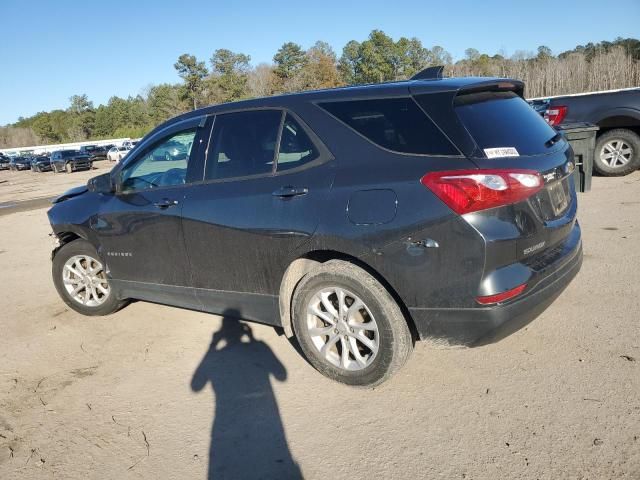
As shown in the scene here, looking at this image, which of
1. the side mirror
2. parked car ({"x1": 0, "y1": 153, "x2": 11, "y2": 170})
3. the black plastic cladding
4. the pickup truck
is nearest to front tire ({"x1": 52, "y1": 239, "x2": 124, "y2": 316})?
the side mirror

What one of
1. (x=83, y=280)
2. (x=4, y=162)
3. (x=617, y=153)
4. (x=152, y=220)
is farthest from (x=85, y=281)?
(x=4, y=162)

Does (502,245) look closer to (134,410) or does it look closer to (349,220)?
(349,220)

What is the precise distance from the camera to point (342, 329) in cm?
313

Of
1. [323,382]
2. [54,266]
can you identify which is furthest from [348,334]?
[54,266]

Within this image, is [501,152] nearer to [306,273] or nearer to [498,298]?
[498,298]

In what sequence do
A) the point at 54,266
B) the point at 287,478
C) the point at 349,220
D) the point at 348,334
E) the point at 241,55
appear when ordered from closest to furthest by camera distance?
the point at 287,478 → the point at 349,220 → the point at 348,334 → the point at 54,266 → the point at 241,55

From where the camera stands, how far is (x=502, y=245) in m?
2.60

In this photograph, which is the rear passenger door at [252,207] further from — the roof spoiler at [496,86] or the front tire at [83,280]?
the front tire at [83,280]

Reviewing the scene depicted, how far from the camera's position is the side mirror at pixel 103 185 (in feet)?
14.2

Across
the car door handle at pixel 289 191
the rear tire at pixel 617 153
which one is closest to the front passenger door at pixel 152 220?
the car door handle at pixel 289 191

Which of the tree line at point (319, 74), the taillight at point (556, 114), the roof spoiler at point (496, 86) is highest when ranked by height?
the tree line at point (319, 74)

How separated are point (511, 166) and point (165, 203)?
8.20 ft

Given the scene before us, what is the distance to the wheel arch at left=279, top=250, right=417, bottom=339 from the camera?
117 inches

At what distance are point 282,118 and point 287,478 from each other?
87.1 inches
